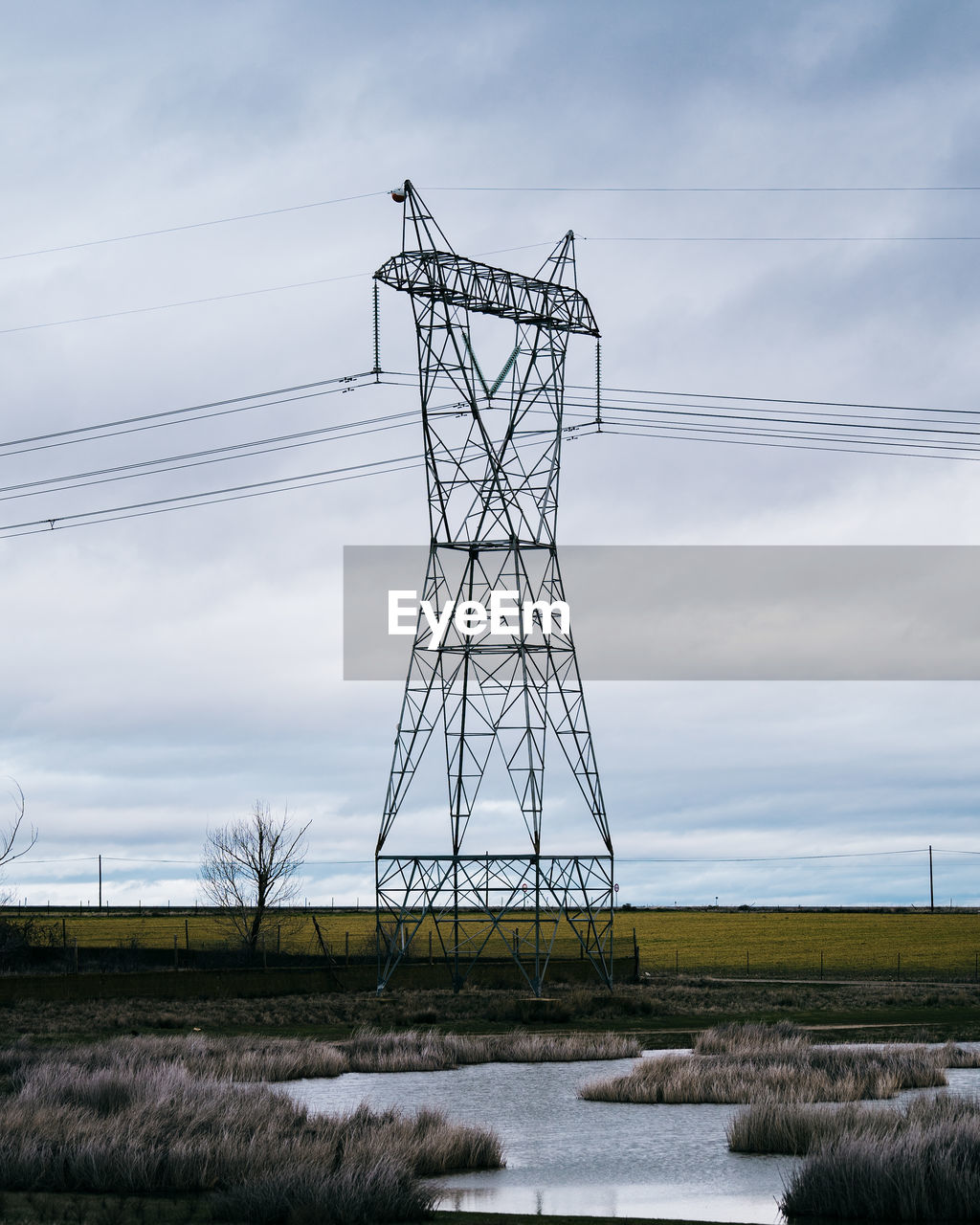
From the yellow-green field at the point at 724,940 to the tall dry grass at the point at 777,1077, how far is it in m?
18.9

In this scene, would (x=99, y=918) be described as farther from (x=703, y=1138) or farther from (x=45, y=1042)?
(x=703, y=1138)

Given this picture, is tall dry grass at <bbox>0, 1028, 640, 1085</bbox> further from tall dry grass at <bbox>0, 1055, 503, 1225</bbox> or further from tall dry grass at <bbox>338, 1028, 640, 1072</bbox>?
tall dry grass at <bbox>0, 1055, 503, 1225</bbox>

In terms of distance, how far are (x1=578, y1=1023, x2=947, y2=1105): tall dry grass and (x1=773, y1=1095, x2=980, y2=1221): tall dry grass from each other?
600cm

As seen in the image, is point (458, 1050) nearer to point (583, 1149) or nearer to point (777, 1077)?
point (777, 1077)

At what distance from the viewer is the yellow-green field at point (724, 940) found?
235ft

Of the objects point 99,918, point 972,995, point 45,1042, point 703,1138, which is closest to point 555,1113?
point 703,1138

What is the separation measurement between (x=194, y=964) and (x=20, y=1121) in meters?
39.0

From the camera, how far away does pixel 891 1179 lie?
14852 millimetres

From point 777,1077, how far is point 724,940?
73.1 meters

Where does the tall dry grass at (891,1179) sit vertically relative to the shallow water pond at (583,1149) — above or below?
above

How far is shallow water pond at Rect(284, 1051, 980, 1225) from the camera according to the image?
15.8 meters

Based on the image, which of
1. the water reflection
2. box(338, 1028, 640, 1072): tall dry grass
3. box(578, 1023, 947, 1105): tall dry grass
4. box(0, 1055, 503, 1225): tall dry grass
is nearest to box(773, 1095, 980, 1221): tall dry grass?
the water reflection

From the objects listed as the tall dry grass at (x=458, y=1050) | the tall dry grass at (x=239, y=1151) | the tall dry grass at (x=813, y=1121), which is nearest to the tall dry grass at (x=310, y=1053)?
the tall dry grass at (x=458, y=1050)

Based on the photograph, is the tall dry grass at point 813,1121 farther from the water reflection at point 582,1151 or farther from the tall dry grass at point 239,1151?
the tall dry grass at point 239,1151
